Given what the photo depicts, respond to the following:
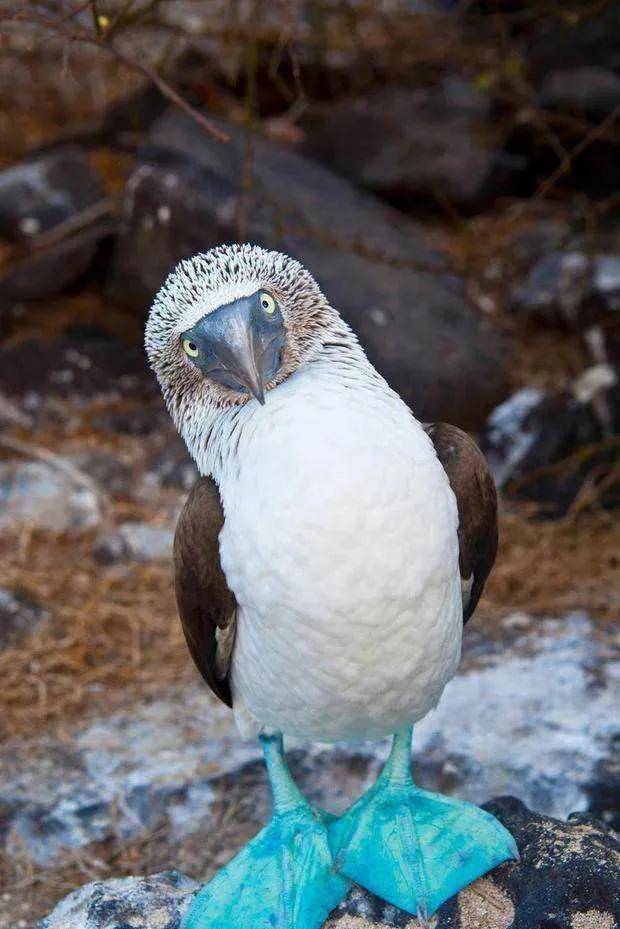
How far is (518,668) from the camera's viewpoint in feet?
12.6

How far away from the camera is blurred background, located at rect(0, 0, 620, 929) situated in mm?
3428

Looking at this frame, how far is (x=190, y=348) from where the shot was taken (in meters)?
2.39

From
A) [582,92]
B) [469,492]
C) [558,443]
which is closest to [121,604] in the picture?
[558,443]

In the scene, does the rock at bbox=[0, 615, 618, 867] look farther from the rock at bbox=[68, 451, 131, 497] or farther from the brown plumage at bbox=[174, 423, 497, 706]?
the rock at bbox=[68, 451, 131, 497]

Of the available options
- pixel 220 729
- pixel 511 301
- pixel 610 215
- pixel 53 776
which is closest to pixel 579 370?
pixel 511 301

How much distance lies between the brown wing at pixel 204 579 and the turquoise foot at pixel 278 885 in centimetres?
47

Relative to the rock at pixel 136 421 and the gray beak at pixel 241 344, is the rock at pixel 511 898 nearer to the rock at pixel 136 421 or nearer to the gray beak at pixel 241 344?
the gray beak at pixel 241 344

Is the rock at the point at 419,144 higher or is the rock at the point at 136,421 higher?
the rock at the point at 419,144

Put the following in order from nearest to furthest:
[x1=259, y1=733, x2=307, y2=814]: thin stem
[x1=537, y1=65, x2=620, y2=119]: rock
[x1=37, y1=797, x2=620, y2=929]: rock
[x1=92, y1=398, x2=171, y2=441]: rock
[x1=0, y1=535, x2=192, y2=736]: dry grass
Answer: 1. [x1=37, y1=797, x2=620, y2=929]: rock
2. [x1=259, y1=733, x2=307, y2=814]: thin stem
3. [x1=0, y1=535, x2=192, y2=736]: dry grass
4. [x1=92, y1=398, x2=171, y2=441]: rock
5. [x1=537, y1=65, x2=620, y2=119]: rock

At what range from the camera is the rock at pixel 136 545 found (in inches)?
195

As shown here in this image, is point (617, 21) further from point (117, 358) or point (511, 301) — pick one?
point (117, 358)

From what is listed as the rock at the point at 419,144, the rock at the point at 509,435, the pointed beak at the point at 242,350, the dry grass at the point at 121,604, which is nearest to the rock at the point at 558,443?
the rock at the point at 509,435

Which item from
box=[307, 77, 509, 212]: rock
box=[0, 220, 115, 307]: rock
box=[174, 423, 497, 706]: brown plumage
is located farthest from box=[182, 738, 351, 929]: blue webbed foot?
box=[307, 77, 509, 212]: rock

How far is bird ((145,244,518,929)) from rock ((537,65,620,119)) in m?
4.21
